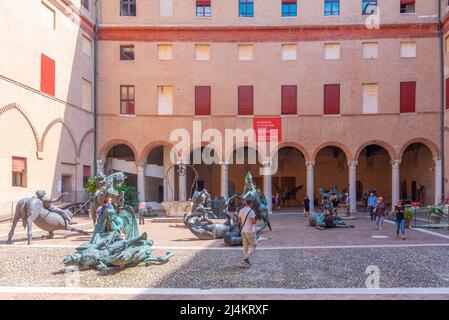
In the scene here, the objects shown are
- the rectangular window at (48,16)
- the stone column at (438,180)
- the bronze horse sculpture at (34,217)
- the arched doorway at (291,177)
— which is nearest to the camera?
the bronze horse sculpture at (34,217)

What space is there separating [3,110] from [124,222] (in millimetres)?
11829

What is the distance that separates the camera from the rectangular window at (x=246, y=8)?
28.5 meters

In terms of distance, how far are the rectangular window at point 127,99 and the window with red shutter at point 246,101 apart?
719 cm

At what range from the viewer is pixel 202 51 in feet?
93.3

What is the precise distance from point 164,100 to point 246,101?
5.46m

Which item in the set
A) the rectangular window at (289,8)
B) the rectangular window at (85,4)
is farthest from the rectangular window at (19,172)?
the rectangular window at (289,8)

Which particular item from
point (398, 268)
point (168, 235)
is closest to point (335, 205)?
point (168, 235)

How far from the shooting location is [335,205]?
2252cm

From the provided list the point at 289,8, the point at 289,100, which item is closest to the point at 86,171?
the point at 289,100

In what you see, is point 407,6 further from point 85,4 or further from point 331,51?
point 85,4

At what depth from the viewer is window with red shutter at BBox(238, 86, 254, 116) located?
92.3 feet

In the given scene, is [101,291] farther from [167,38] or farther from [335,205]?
[167,38]

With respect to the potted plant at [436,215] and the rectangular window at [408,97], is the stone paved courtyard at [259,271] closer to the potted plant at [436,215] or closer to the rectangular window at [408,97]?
the potted plant at [436,215]

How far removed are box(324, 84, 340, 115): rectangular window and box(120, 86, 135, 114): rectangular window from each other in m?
12.8
